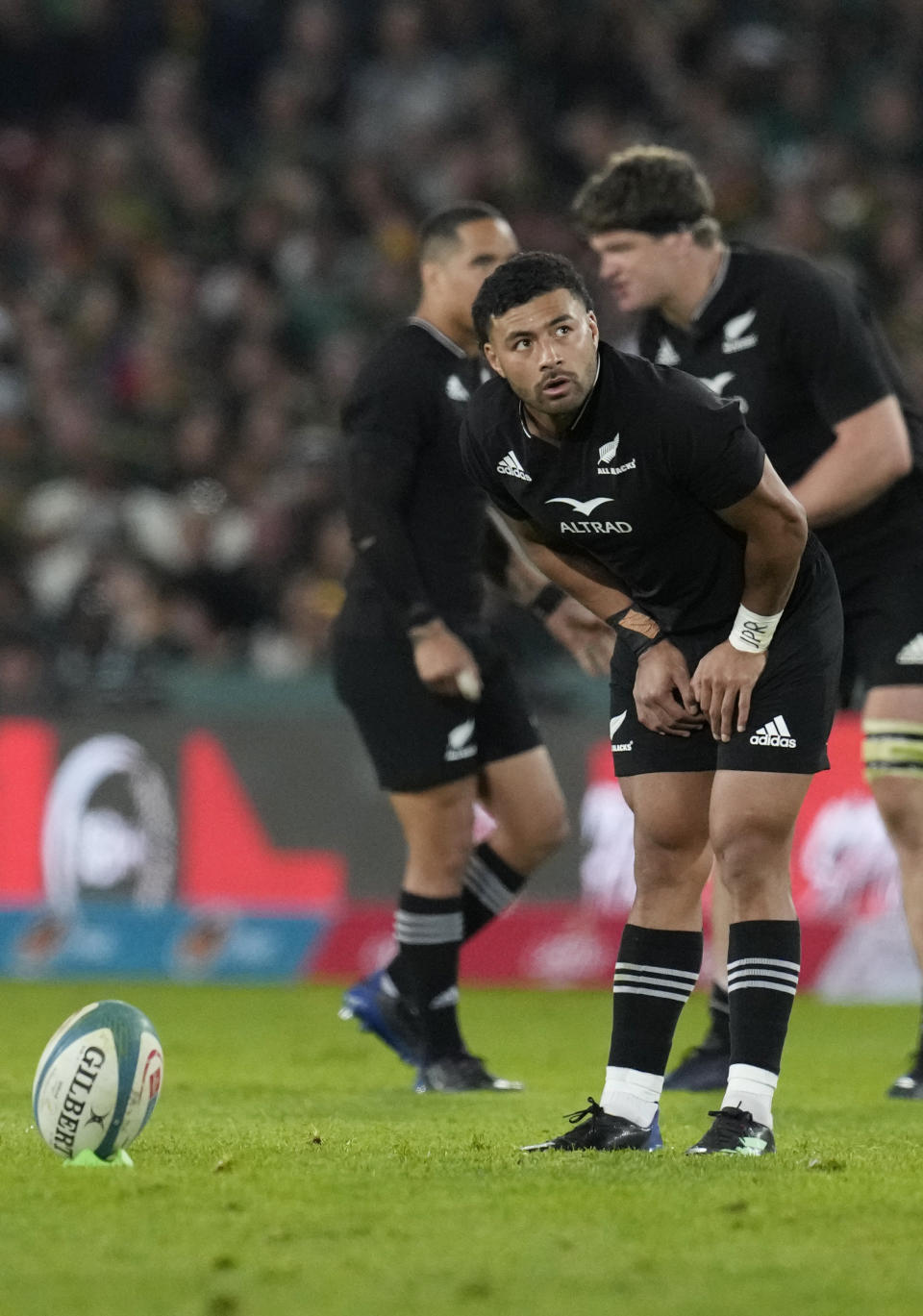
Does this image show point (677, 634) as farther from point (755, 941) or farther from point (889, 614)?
point (889, 614)

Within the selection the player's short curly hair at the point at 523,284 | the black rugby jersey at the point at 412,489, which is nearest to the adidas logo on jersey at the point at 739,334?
the black rugby jersey at the point at 412,489

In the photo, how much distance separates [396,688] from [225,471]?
278 inches

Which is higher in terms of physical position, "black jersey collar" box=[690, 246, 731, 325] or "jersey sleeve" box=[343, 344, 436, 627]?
"black jersey collar" box=[690, 246, 731, 325]

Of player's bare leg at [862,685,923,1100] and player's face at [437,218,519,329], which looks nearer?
player's bare leg at [862,685,923,1100]

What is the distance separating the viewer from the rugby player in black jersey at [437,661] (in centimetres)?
621

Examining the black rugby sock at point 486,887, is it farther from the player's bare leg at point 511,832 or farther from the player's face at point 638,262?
the player's face at point 638,262

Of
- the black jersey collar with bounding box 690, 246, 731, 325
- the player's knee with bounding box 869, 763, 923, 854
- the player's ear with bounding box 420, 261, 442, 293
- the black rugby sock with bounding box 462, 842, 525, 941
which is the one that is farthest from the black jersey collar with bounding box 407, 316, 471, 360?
the player's knee with bounding box 869, 763, 923, 854

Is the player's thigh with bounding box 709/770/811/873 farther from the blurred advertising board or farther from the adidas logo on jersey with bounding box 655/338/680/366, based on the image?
the blurred advertising board

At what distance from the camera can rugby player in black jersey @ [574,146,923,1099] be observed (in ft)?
19.6

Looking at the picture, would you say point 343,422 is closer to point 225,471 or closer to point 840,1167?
point 840,1167

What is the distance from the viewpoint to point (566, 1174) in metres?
4.21

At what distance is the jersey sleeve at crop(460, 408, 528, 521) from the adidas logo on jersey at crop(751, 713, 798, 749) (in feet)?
2.44

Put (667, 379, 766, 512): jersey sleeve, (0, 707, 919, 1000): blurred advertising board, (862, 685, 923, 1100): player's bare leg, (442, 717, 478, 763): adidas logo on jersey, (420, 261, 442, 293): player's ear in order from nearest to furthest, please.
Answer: (667, 379, 766, 512): jersey sleeve → (862, 685, 923, 1100): player's bare leg → (442, 717, 478, 763): adidas logo on jersey → (420, 261, 442, 293): player's ear → (0, 707, 919, 1000): blurred advertising board

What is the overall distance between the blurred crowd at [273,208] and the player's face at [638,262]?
559 cm
